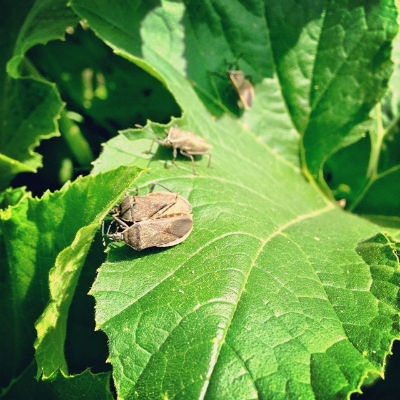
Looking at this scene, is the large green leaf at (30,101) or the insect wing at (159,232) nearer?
the insect wing at (159,232)

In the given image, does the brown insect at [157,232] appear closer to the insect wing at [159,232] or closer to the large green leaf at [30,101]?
the insect wing at [159,232]

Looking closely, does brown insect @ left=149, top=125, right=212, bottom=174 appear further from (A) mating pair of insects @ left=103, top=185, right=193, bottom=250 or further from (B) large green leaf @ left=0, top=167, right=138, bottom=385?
(B) large green leaf @ left=0, top=167, right=138, bottom=385

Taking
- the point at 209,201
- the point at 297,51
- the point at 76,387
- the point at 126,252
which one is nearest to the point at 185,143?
the point at 209,201

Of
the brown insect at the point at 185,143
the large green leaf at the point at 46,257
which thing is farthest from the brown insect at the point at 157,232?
the brown insect at the point at 185,143

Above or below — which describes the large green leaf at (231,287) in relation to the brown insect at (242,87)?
below

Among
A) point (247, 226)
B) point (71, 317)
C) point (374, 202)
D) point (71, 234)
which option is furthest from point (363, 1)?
point (71, 317)

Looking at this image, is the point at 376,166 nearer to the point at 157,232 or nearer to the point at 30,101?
the point at 157,232
